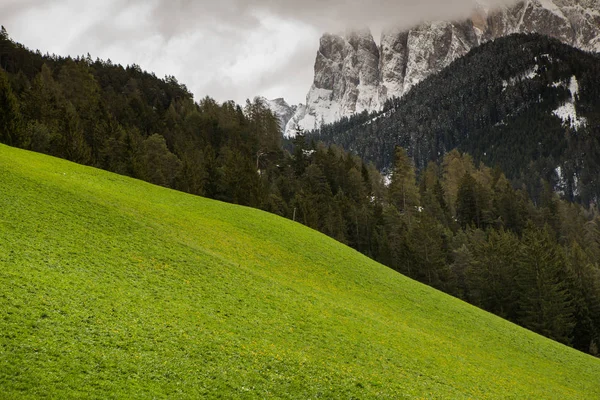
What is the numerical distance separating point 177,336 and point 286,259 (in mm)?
23913

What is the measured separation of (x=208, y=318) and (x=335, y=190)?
356ft

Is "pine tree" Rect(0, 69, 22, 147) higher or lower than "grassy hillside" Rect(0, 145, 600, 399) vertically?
higher

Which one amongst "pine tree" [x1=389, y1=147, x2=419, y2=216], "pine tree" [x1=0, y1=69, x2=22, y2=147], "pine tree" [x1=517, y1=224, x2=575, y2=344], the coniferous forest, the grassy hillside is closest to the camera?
the grassy hillside

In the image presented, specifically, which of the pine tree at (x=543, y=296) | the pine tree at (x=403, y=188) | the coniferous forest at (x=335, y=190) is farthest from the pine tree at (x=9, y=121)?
the pine tree at (x=543, y=296)

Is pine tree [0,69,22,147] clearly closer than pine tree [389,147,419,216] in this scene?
Yes

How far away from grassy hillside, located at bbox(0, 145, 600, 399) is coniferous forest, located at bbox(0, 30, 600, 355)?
33758mm

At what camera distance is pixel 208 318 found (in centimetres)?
2312

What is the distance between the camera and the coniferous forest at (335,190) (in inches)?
3034

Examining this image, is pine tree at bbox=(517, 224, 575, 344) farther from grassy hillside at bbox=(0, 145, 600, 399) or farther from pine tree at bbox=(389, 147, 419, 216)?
pine tree at bbox=(389, 147, 419, 216)

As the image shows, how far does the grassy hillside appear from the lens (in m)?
Result: 16.3

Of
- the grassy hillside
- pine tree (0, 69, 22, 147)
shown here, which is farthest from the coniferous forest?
the grassy hillside

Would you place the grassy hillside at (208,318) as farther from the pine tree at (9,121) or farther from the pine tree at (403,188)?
the pine tree at (403,188)

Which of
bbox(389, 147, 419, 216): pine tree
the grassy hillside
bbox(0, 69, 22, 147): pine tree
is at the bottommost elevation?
the grassy hillside

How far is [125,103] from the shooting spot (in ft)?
429
